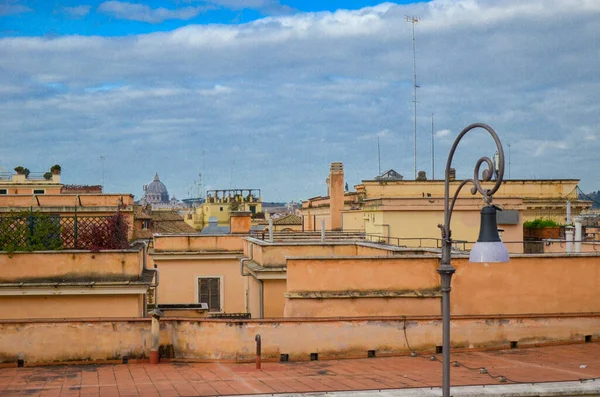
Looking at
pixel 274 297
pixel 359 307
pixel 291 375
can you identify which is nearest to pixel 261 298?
Result: pixel 274 297

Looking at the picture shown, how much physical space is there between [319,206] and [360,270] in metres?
33.0

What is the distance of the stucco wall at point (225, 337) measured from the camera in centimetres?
1862

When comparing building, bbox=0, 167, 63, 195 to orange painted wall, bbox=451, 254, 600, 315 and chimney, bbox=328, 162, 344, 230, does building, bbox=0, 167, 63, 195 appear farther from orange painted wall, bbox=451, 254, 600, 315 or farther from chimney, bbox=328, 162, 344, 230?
orange painted wall, bbox=451, 254, 600, 315

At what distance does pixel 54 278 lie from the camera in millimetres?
21094

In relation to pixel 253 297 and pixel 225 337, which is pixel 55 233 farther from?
pixel 253 297

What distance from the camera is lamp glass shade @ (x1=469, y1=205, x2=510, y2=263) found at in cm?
916

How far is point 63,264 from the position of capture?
21.1 m

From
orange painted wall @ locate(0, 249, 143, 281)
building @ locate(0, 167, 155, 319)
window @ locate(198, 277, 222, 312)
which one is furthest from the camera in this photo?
window @ locate(198, 277, 222, 312)

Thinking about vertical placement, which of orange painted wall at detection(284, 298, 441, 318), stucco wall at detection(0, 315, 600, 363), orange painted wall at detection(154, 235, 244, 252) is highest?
orange painted wall at detection(154, 235, 244, 252)

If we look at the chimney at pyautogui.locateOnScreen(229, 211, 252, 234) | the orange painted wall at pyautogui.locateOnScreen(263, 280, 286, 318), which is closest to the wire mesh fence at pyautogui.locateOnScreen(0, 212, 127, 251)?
the orange painted wall at pyautogui.locateOnScreen(263, 280, 286, 318)

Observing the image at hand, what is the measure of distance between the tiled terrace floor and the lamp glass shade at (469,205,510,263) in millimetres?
6750

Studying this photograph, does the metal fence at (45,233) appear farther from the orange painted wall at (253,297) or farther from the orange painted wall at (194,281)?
the orange painted wall at (194,281)

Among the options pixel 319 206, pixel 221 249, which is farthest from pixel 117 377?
pixel 319 206

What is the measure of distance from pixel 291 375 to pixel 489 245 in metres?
8.84
